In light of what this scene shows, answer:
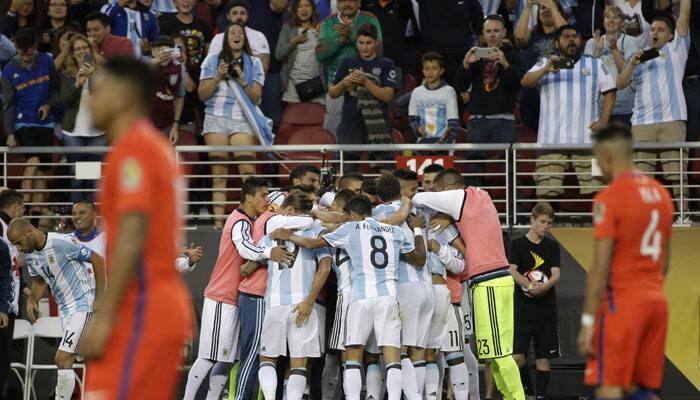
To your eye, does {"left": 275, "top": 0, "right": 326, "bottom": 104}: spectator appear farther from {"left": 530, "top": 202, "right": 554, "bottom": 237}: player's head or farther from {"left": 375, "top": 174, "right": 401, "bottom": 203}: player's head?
{"left": 375, "top": 174, "right": 401, "bottom": 203}: player's head

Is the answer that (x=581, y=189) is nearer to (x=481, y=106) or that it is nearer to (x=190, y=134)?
(x=481, y=106)

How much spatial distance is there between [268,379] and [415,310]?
154 centimetres

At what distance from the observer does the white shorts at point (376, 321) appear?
1142cm

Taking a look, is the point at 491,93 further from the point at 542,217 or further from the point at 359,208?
the point at 359,208

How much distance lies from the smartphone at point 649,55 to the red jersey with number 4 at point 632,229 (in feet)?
26.1

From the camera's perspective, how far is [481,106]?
15.0 metres

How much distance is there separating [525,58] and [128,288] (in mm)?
11146

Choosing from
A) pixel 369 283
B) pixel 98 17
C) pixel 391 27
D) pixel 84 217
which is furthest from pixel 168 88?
pixel 369 283

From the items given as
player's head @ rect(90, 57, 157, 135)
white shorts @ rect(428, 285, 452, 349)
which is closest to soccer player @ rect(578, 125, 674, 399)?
player's head @ rect(90, 57, 157, 135)

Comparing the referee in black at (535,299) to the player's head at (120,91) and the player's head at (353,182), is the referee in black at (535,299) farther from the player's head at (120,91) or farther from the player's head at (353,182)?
the player's head at (120,91)

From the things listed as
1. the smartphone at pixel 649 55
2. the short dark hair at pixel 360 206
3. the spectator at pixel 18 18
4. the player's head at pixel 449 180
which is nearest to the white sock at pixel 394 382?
the short dark hair at pixel 360 206

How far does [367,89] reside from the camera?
1489 centimetres

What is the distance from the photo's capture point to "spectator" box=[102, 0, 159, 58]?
1634cm

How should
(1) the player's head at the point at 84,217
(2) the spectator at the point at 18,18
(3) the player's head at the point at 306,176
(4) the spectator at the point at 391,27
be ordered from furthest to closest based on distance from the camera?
(2) the spectator at the point at 18,18 → (4) the spectator at the point at 391,27 → (3) the player's head at the point at 306,176 → (1) the player's head at the point at 84,217
